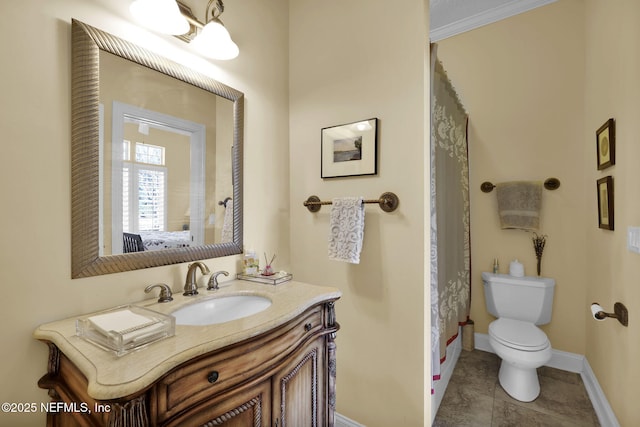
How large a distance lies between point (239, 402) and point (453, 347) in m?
2.13

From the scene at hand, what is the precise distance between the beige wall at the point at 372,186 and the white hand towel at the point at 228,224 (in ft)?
1.53

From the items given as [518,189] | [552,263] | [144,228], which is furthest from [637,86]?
[144,228]

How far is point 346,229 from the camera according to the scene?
152cm

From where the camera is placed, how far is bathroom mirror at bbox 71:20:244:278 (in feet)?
3.18

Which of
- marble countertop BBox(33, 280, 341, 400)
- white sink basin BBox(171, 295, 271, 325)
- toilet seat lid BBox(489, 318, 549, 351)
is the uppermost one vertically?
marble countertop BBox(33, 280, 341, 400)

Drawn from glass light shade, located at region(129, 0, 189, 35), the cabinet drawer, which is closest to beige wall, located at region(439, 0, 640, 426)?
the cabinet drawer

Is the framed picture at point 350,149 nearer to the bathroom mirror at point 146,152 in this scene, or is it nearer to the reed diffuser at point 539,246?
the bathroom mirror at point 146,152

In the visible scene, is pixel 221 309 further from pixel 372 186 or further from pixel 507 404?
pixel 507 404

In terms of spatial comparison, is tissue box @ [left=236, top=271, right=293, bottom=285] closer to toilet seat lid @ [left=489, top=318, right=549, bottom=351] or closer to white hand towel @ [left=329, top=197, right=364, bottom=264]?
white hand towel @ [left=329, top=197, right=364, bottom=264]

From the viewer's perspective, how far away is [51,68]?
0.92 meters

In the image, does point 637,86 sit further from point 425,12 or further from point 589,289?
point 589,289

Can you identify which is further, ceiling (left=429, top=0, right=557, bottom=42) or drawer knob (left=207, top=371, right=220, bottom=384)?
ceiling (left=429, top=0, right=557, bottom=42)

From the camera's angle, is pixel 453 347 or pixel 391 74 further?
pixel 453 347

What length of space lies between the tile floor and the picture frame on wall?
3.93 feet
